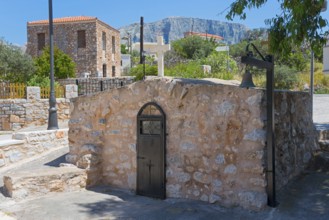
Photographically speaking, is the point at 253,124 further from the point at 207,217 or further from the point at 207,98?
the point at 207,217

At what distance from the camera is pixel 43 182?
6512 millimetres

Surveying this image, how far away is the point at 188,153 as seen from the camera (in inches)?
239

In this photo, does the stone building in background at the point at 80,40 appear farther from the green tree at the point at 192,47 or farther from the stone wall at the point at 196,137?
the stone wall at the point at 196,137

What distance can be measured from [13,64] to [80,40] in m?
10.4

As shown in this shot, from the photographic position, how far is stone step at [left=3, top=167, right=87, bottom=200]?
6.27 meters

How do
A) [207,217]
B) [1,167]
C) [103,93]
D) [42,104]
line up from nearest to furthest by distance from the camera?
[207,217]
[103,93]
[1,167]
[42,104]

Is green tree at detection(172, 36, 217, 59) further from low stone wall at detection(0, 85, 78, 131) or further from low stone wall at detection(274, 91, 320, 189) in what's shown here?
low stone wall at detection(274, 91, 320, 189)

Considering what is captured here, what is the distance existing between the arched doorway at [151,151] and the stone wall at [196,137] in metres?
0.12

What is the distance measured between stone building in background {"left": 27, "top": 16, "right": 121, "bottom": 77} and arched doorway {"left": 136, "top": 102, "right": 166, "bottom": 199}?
24362 millimetres

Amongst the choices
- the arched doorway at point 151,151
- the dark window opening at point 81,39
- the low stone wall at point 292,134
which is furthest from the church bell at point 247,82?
the dark window opening at point 81,39

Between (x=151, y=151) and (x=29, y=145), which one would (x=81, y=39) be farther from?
(x=151, y=151)

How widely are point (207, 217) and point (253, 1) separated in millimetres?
3903

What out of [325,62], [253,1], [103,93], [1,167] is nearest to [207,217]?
[103,93]

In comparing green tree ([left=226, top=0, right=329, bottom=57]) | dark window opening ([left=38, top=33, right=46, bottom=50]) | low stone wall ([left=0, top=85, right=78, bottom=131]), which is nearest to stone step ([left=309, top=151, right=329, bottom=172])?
green tree ([left=226, top=0, right=329, bottom=57])
